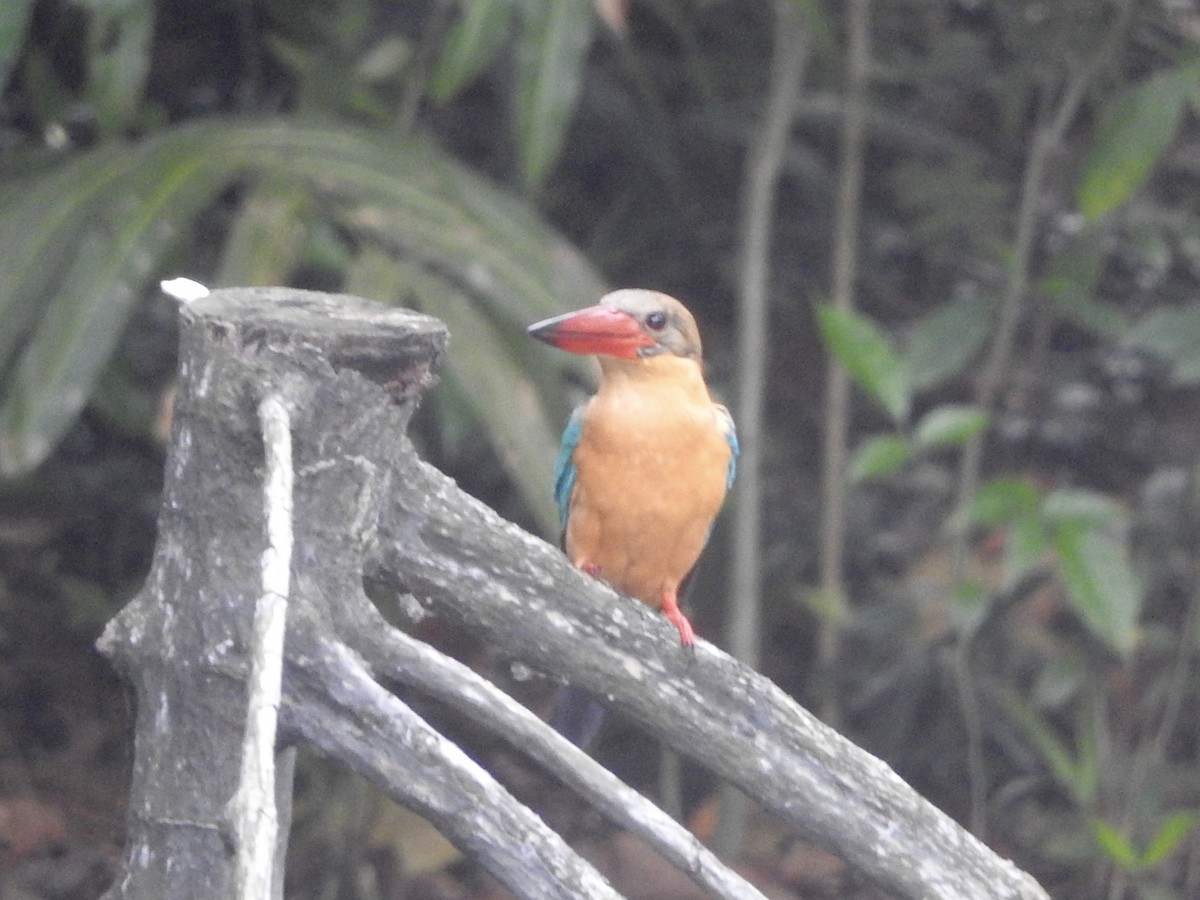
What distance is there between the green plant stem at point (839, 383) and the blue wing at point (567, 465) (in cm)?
126

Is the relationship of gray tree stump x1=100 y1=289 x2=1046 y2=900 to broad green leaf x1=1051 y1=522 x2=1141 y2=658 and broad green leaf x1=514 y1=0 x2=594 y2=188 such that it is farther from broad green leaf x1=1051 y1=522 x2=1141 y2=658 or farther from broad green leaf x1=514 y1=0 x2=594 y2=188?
broad green leaf x1=1051 y1=522 x2=1141 y2=658

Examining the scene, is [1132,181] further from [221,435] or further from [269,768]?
[269,768]

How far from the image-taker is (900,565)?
4.48 metres

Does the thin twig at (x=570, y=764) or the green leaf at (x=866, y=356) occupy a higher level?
the green leaf at (x=866, y=356)

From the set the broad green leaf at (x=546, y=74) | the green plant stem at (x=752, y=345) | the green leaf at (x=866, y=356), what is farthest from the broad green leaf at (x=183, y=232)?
the green plant stem at (x=752, y=345)

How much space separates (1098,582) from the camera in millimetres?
3252

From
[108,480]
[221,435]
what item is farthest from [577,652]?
[108,480]

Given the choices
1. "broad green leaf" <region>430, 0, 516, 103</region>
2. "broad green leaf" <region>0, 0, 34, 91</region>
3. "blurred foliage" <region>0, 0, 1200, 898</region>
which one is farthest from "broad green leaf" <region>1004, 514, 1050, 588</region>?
"broad green leaf" <region>0, 0, 34, 91</region>

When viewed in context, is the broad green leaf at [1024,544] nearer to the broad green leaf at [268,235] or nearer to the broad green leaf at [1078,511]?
the broad green leaf at [1078,511]

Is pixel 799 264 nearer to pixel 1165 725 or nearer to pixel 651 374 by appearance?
pixel 1165 725

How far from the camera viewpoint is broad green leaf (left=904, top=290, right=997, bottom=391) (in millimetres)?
3721

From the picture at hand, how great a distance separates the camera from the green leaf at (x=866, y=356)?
3.22m

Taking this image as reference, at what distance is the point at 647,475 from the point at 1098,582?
1189 millimetres

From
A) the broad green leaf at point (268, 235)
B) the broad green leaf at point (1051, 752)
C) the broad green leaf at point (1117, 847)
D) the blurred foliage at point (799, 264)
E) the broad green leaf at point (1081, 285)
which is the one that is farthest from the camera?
the broad green leaf at point (1081, 285)
